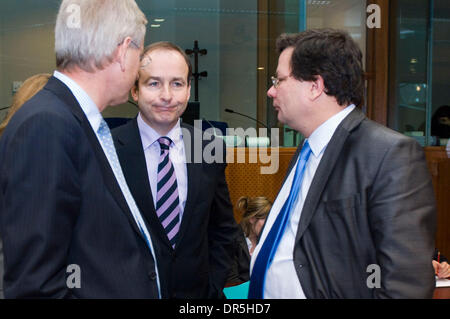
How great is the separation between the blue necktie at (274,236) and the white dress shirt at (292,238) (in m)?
0.01

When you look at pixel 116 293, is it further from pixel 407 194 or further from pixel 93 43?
pixel 407 194

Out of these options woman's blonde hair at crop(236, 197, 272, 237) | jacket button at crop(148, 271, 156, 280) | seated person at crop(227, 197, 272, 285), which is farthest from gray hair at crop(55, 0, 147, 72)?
woman's blonde hair at crop(236, 197, 272, 237)

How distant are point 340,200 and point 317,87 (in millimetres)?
369

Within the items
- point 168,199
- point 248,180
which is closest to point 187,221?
point 168,199

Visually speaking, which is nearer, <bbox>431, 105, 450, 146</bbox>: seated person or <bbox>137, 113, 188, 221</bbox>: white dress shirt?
<bbox>137, 113, 188, 221</bbox>: white dress shirt

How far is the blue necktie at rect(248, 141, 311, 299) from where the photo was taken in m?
1.33

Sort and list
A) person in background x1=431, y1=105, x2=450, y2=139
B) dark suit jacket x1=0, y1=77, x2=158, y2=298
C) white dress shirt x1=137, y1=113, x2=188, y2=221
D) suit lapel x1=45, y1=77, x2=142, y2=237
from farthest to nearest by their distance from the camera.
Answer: person in background x1=431, y1=105, x2=450, y2=139
white dress shirt x1=137, y1=113, x2=188, y2=221
suit lapel x1=45, y1=77, x2=142, y2=237
dark suit jacket x1=0, y1=77, x2=158, y2=298

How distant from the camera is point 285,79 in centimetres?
143

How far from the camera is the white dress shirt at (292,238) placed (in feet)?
4.19

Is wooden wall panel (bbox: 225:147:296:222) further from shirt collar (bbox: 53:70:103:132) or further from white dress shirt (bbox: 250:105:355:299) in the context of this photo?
shirt collar (bbox: 53:70:103:132)

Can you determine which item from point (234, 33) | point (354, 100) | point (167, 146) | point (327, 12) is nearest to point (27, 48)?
point (234, 33)

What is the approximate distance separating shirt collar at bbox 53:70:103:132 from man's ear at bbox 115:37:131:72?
5.0 inches

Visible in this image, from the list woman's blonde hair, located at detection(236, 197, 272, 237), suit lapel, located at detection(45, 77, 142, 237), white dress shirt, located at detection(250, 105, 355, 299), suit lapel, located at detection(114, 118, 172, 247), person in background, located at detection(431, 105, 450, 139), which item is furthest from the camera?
person in background, located at detection(431, 105, 450, 139)

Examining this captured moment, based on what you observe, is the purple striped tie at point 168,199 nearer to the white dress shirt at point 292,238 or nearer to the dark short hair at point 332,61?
the white dress shirt at point 292,238
